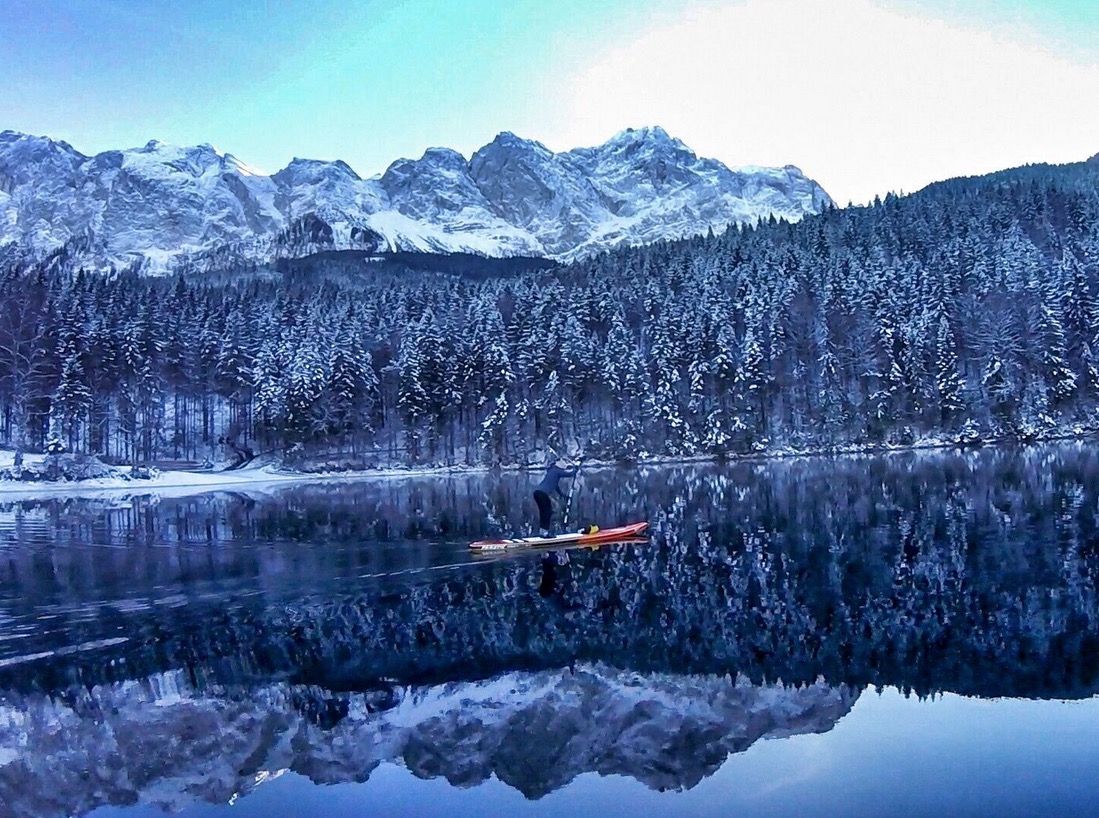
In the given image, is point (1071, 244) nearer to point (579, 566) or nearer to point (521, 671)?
point (579, 566)

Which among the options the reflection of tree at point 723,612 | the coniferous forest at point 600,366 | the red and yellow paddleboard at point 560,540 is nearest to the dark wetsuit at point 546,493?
the red and yellow paddleboard at point 560,540

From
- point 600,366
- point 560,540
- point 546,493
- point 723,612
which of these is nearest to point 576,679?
point 723,612

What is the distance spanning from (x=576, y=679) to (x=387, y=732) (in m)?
2.91

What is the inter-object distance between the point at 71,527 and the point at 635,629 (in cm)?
3189

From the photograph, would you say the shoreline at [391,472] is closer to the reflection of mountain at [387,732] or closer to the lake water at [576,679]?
the lake water at [576,679]

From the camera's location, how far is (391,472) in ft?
291

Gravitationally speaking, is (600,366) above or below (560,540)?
above

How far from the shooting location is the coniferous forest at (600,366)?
85.6 metres

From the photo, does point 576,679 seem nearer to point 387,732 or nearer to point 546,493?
point 387,732

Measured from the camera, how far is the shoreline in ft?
239

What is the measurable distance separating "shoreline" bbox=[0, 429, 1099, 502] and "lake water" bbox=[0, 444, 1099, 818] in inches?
1965

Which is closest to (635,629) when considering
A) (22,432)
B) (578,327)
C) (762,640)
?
(762,640)

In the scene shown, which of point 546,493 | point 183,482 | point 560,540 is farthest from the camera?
point 183,482

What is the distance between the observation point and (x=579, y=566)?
76.2 ft
